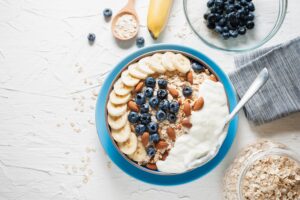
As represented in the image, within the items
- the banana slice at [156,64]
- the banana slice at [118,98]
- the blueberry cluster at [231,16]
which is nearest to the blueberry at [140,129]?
the banana slice at [118,98]

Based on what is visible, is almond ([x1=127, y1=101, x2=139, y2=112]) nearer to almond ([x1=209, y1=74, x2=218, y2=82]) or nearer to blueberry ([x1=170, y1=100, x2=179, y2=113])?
blueberry ([x1=170, y1=100, x2=179, y2=113])

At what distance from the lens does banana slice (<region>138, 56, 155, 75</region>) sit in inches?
60.3

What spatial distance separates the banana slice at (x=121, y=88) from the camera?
5.03 feet

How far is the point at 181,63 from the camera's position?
5.07ft

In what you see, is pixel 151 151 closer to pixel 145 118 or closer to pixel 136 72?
pixel 145 118

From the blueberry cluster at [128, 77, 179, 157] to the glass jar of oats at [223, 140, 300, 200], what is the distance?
32cm

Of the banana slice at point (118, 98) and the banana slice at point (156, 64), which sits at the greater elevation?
the banana slice at point (156, 64)

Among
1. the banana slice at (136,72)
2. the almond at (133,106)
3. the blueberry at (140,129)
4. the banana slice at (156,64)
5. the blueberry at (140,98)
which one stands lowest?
the blueberry at (140,129)

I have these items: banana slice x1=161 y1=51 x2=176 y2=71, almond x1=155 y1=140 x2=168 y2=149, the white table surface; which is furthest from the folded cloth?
almond x1=155 y1=140 x2=168 y2=149

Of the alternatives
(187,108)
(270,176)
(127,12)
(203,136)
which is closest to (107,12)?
(127,12)

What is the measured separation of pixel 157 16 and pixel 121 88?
1.07ft

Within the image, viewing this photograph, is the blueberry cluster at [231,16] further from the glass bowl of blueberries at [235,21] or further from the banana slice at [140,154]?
the banana slice at [140,154]

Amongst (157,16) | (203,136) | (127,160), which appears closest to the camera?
(203,136)

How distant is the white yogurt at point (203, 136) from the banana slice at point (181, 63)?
0.10 meters
